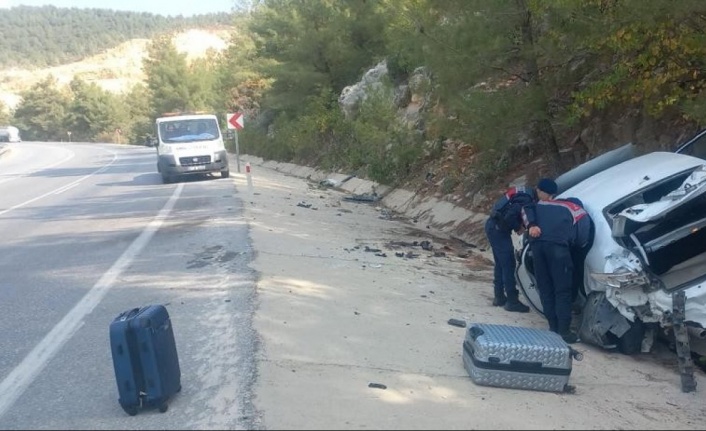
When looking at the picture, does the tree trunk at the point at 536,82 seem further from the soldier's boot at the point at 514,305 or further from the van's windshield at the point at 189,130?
the van's windshield at the point at 189,130

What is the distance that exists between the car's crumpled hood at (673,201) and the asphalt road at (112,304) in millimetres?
3639

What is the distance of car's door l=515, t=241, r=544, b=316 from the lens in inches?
313

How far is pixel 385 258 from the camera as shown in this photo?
11289 millimetres

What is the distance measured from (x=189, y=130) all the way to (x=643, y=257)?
20365 millimetres

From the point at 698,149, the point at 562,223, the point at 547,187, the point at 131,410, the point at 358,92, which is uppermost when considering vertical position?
the point at 358,92

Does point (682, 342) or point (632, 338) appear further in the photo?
point (632, 338)

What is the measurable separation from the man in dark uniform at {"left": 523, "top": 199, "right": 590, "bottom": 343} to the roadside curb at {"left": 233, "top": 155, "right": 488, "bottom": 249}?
5736 millimetres

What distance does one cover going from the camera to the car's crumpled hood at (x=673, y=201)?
6598 mm

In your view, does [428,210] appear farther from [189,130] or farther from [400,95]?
[189,130]

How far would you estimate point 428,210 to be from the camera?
17516 millimetres

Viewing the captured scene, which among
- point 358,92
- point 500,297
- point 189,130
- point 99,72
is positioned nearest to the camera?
point 500,297

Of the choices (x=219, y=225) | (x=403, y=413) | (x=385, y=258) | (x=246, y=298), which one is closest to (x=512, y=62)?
(x=385, y=258)

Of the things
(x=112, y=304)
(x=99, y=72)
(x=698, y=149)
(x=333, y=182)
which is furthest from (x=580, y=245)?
(x=99, y=72)

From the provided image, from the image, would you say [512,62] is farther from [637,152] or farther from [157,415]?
[157,415]
